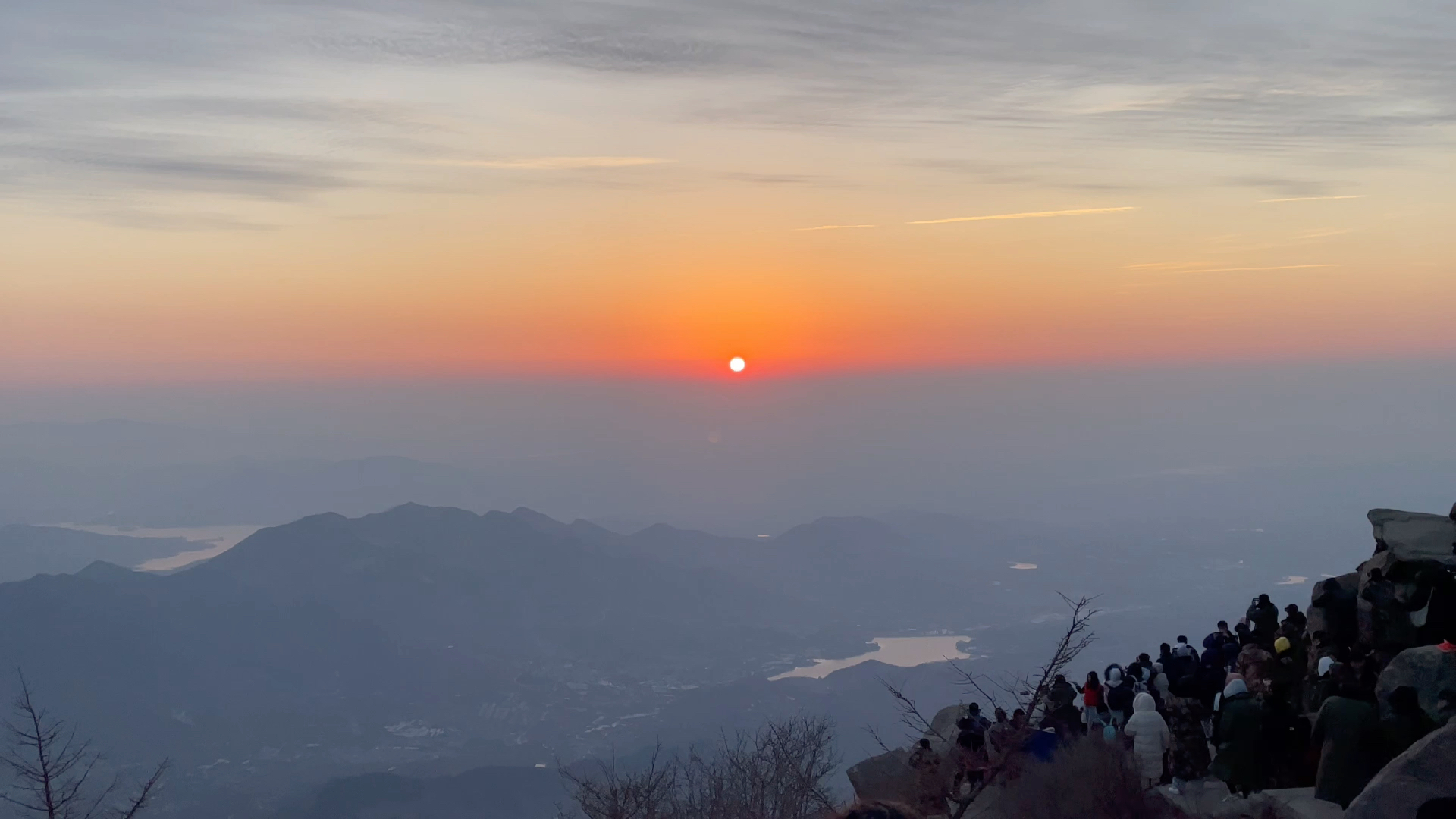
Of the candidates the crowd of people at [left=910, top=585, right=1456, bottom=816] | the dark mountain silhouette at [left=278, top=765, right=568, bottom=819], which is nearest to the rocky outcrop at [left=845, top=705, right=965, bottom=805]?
the crowd of people at [left=910, top=585, right=1456, bottom=816]

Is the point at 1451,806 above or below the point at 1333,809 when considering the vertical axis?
above

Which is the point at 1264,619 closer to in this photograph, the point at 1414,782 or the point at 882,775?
the point at 1414,782

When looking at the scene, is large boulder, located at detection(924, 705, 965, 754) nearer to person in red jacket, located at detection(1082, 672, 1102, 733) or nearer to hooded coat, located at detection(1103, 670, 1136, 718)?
person in red jacket, located at detection(1082, 672, 1102, 733)

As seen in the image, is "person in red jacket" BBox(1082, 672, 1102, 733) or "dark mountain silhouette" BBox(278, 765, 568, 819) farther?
"dark mountain silhouette" BBox(278, 765, 568, 819)

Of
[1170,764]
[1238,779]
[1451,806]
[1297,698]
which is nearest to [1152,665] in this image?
[1297,698]

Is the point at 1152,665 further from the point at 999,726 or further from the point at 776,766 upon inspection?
the point at 776,766
